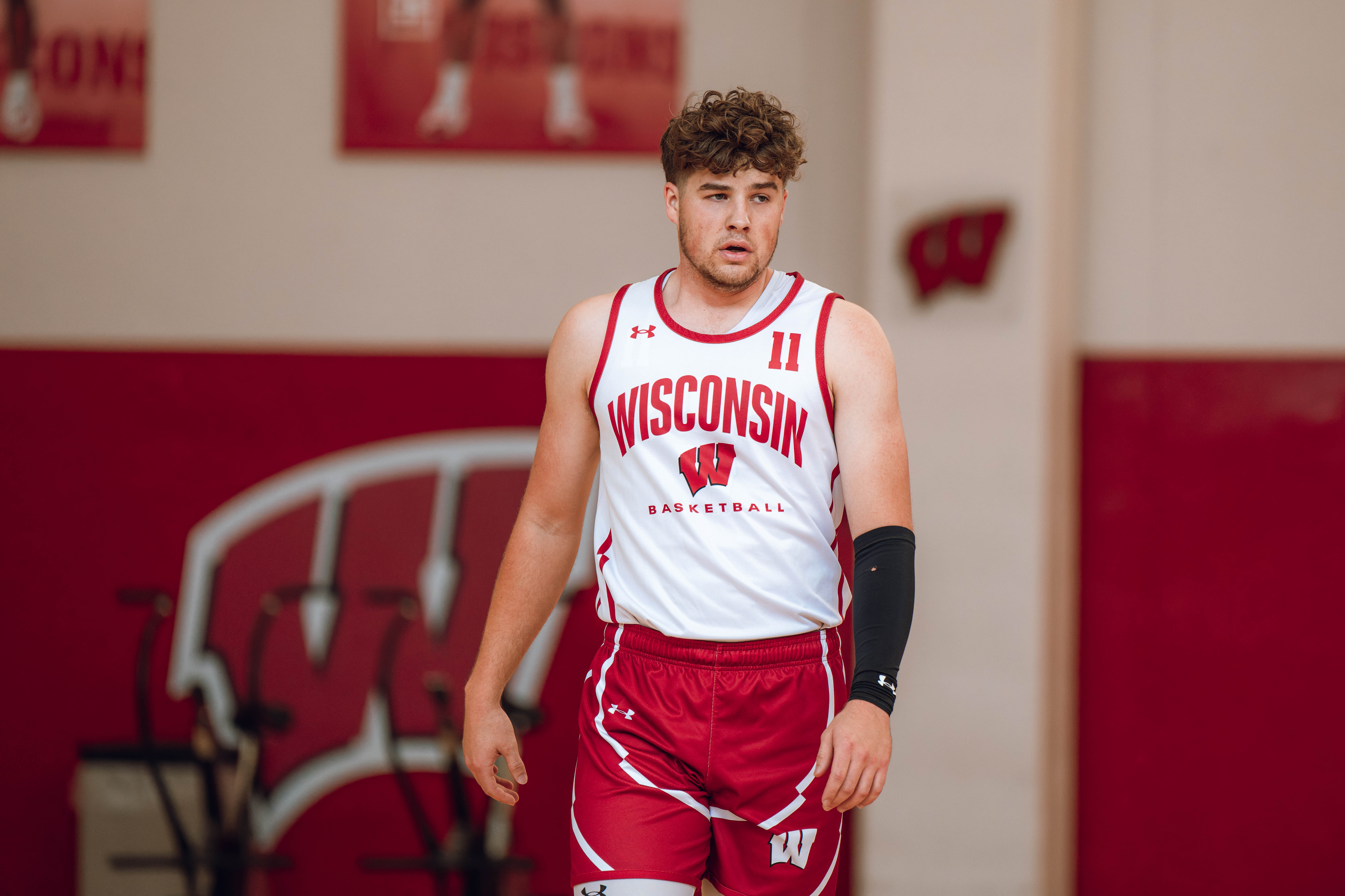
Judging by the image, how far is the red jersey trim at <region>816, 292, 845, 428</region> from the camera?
82.4 inches

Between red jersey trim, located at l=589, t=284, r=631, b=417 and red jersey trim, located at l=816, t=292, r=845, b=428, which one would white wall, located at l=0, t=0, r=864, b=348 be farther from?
red jersey trim, located at l=816, t=292, r=845, b=428

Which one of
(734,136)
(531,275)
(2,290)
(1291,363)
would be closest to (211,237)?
(2,290)

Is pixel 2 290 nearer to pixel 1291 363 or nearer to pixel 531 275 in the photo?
pixel 531 275

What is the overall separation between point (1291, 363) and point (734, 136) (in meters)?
2.65

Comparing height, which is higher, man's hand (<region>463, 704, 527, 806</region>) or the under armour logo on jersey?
man's hand (<region>463, 704, 527, 806</region>)

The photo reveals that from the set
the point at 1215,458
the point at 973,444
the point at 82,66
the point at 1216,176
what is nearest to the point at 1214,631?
the point at 1215,458

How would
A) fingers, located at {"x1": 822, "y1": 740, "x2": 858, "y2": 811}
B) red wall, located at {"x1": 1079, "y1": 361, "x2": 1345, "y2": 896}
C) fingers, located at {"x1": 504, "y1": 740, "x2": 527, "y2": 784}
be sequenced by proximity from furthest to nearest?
1. red wall, located at {"x1": 1079, "y1": 361, "x2": 1345, "y2": 896}
2. fingers, located at {"x1": 504, "y1": 740, "x2": 527, "y2": 784}
3. fingers, located at {"x1": 822, "y1": 740, "x2": 858, "y2": 811}

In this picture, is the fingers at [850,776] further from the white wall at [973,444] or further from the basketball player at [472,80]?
the basketball player at [472,80]

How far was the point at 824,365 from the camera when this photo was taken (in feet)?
6.89

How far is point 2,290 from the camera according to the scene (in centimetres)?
407

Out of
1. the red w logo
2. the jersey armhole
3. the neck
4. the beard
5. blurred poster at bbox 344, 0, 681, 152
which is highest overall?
blurred poster at bbox 344, 0, 681, 152

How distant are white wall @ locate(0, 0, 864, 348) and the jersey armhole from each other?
195 centimetres

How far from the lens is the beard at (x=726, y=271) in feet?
6.84

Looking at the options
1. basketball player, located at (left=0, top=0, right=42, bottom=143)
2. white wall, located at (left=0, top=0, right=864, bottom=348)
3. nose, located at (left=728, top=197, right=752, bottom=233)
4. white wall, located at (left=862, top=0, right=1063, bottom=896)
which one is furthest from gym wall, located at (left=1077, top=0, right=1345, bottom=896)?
basketball player, located at (left=0, top=0, right=42, bottom=143)
